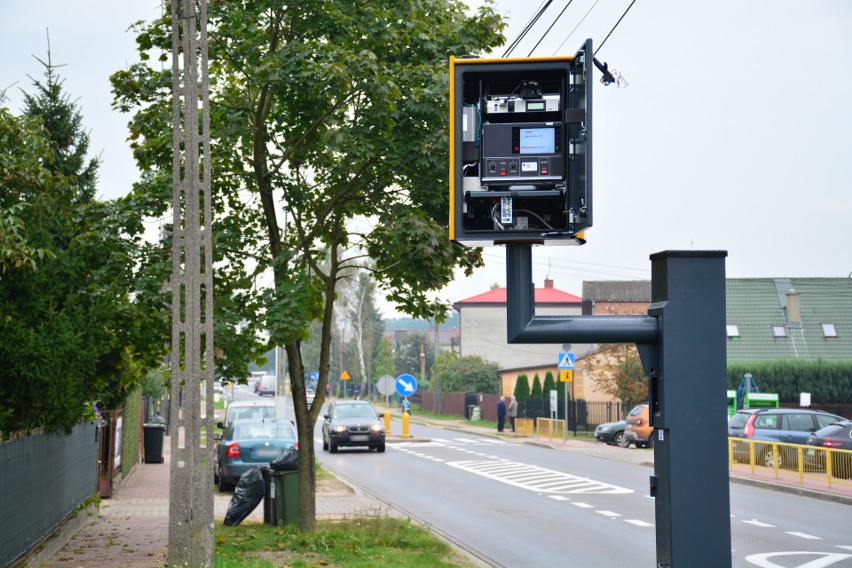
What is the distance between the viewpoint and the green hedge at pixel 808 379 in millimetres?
40875

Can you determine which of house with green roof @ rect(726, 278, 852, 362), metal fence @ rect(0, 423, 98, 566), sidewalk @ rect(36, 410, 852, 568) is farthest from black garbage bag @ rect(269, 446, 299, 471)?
house with green roof @ rect(726, 278, 852, 362)

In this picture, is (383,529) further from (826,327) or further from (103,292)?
(826,327)

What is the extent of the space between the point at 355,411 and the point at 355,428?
0.81 m

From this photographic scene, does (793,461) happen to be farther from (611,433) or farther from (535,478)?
(611,433)

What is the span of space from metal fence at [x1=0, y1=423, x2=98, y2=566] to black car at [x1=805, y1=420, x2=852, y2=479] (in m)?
14.5

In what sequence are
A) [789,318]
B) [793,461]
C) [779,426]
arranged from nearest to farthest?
[793,461], [779,426], [789,318]

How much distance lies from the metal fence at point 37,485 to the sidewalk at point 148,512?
0.46 metres

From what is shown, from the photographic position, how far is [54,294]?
1187cm

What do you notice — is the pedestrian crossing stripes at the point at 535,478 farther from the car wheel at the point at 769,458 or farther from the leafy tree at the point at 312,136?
the leafy tree at the point at 312,136

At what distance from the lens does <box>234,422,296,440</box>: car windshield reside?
22386 millimetres

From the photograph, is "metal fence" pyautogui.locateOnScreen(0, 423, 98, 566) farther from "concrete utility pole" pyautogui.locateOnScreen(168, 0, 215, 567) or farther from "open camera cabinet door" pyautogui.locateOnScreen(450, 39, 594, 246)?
"open camera cabinet door" pyautogui.locateOnScreen(450, 39, 594, 246)

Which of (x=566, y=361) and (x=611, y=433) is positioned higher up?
(x=566, y=361)

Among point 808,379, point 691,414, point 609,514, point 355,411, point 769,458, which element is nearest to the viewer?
point 691,414

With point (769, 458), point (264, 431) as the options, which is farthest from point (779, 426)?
point (264, 431)
